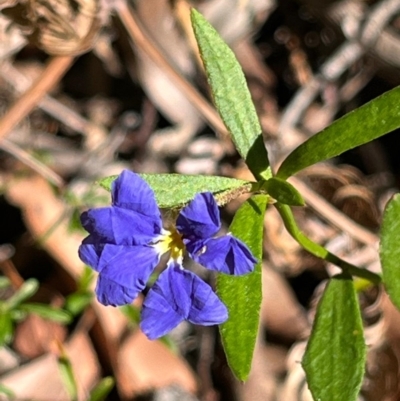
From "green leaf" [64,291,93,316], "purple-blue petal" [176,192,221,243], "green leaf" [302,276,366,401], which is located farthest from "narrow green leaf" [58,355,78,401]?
"purple-blue petal" [176,192,221,243]

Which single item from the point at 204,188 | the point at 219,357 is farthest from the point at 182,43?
the point at 204,188

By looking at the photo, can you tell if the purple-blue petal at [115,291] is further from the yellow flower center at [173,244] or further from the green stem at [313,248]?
the green stem at [313,248]

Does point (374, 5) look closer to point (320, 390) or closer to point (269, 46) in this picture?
point (269, 46)

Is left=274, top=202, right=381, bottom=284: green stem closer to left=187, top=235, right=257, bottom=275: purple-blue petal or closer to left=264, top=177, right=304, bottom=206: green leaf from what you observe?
left=264, top=177, right=304, bottom=206: green leaf

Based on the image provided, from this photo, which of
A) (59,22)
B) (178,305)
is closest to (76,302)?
(59,22)

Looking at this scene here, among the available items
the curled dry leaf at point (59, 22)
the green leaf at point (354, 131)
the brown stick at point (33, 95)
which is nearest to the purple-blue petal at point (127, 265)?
the green leaf at point (354, 131)
